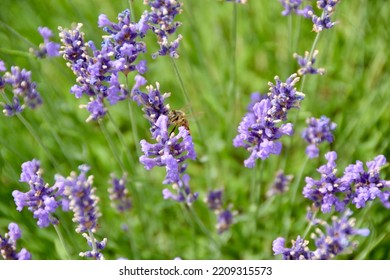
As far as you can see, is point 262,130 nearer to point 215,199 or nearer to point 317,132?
point 317,132

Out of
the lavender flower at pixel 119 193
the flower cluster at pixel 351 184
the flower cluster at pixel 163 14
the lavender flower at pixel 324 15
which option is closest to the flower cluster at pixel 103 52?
the flower cluster at pixel 163 14

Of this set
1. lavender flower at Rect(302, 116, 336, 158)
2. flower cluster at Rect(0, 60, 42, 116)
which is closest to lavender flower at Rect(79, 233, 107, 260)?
flower cluster at Rect(0, 60, 42, 116)

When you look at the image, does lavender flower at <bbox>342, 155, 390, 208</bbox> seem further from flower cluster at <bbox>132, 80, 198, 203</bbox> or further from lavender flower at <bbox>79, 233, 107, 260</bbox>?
lavender flower at <bbox>79, 233, 107, 260</bbox>

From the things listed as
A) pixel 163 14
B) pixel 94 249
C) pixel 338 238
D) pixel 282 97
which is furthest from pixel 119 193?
pixel 338 238

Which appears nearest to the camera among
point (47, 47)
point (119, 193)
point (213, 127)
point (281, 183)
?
point (47, 47)

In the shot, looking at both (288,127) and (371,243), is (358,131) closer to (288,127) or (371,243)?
(371,243)

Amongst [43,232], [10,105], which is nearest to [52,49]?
[10,105]
